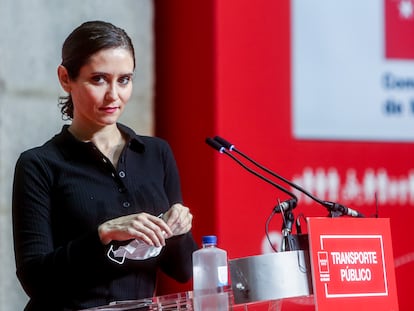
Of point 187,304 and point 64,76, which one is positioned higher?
point 64,76

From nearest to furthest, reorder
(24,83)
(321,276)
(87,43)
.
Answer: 1. (321,276)
2. (87,43)
3. (24,83)

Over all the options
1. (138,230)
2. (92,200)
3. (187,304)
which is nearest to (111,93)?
(92,200)

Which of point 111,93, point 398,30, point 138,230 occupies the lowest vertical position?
point 138,230

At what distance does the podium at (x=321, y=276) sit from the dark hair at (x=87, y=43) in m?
0.48

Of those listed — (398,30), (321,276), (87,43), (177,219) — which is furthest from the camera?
(398,30)

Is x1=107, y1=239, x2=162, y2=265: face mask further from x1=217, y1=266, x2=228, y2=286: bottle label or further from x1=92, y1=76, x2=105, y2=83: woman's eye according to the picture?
x1=92, y1=76, x2=105, y2=83: woman's eye

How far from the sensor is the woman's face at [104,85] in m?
1.74

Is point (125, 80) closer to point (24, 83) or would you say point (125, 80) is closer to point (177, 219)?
point (177, 219)

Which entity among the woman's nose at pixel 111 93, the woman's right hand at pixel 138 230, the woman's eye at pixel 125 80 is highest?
the woman's eye at pixel 125 80

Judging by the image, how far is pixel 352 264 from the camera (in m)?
1.58

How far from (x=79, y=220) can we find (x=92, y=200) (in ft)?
0.15

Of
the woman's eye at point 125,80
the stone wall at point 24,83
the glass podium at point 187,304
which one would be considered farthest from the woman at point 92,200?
the stone wall at point 24,83

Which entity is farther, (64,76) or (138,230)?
(64,76)

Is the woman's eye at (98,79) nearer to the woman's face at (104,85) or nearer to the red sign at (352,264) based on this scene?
the woman's face at (104,85)
